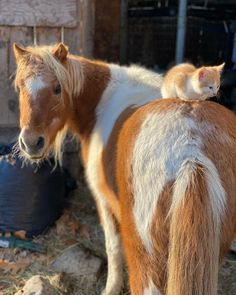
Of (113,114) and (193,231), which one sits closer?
(193,231)

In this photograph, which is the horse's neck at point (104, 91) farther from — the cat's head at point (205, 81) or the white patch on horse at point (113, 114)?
the cat's head at point (205, 81)

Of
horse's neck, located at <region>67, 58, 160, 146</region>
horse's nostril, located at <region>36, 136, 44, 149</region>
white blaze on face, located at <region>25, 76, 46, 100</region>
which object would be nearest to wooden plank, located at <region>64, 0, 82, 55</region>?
horse's neck, located at <region>67, 58, 160, 146</region>

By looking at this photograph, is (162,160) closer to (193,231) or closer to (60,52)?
(193,231)

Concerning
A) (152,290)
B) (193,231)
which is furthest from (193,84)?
(152,290)

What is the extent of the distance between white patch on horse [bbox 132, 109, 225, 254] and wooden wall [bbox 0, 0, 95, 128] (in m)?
2.33

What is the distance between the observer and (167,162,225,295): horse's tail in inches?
70.9

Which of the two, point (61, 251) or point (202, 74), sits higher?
point (202, 74)

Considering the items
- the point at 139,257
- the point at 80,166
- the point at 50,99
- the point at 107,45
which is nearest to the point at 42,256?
the point at 80,166

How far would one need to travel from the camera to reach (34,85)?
2.76 m

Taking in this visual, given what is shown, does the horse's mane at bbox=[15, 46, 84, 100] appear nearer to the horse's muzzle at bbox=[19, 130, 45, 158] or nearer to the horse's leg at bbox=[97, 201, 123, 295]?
the horse's muzzle at bbox=[19, 130, 45, 158]

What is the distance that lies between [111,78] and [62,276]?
1562 millimetres

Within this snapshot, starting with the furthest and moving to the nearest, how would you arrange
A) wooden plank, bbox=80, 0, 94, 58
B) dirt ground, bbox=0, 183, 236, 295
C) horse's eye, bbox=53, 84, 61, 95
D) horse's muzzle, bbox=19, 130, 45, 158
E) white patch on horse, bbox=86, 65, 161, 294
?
wooden plank, bbox=80, 0, 94, 58, dirt ground, bbox=0, 183, 236, 295, white patch on horse, bbox=86, 65, 161, 294, horse's eye, bbox=53, 84, 61, 95, horse's muzzle, bbox=19, 130, 45, 158

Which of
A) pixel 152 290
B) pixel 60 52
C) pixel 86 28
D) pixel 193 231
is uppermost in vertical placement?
pixel 86 28

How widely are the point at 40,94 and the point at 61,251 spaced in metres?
1.55
